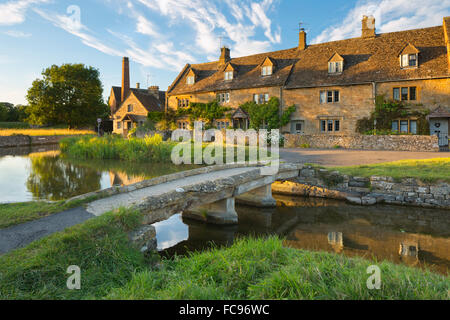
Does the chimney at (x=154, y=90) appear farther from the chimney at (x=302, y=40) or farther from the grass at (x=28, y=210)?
the grass at (x=28, y=210)

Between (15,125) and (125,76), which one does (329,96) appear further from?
(15,125)

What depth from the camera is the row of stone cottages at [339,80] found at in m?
24.5

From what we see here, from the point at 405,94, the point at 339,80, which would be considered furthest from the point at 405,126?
the point at 339,80

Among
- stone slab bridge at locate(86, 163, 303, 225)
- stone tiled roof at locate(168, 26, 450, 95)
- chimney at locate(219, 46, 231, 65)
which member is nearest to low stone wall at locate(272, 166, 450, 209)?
stone slab bridge at locate(86, 163, 303, 225)

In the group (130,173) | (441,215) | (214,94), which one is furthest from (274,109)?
(441,215)

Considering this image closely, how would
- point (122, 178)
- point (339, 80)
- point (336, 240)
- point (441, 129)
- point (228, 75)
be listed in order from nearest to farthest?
point (336, 240) → point (122, 178) → point (441, 129) → point (339, 80) → point (228, 75)

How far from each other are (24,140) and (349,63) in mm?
39093

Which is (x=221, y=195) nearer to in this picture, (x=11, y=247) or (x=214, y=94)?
(x=11, y=247)

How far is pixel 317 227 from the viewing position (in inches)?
373

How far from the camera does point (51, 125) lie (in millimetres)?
55938

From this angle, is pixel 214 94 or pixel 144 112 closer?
pixel 214 94

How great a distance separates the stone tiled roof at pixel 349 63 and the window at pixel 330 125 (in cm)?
372

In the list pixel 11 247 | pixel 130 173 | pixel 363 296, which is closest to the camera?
pixel 363 296
